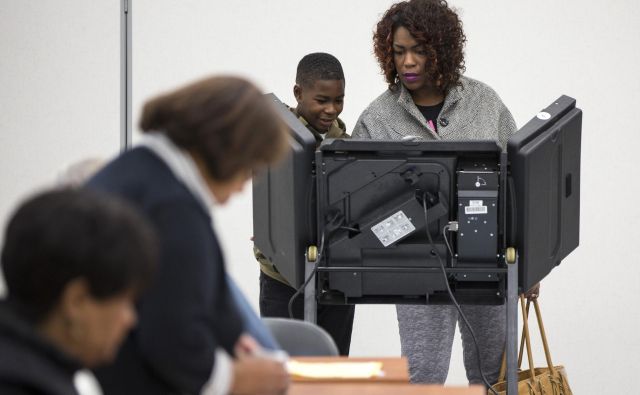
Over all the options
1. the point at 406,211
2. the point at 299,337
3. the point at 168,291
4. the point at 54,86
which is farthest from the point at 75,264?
the point at 54,86

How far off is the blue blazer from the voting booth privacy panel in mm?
1110

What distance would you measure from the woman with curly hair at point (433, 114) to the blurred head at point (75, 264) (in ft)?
6.35

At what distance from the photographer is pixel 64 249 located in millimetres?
1261

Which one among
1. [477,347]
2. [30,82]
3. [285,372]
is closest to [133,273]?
[285,372]

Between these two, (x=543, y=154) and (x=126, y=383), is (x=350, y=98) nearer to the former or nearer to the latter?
(x=543, y=154)

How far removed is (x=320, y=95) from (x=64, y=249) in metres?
2.06

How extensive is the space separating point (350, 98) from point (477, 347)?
2018mm

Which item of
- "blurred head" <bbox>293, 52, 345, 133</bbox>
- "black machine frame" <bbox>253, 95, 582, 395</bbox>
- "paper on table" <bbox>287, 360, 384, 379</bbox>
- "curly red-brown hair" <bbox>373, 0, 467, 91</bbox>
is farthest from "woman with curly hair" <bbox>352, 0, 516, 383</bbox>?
"paper on table" <bbox>287, 360, 384, 379</bbox>

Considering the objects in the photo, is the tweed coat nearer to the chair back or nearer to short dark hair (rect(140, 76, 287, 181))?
the chair back

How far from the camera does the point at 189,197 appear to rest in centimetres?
164

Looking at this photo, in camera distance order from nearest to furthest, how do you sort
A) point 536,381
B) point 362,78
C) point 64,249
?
point 64,249, point 536,381, point 362,78

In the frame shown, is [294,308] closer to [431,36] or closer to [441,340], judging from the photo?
[441,340]

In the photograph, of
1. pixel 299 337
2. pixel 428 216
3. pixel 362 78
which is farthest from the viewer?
pixel 362 78

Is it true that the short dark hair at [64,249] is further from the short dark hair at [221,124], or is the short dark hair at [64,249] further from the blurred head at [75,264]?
the short dark hair at [221,124]
